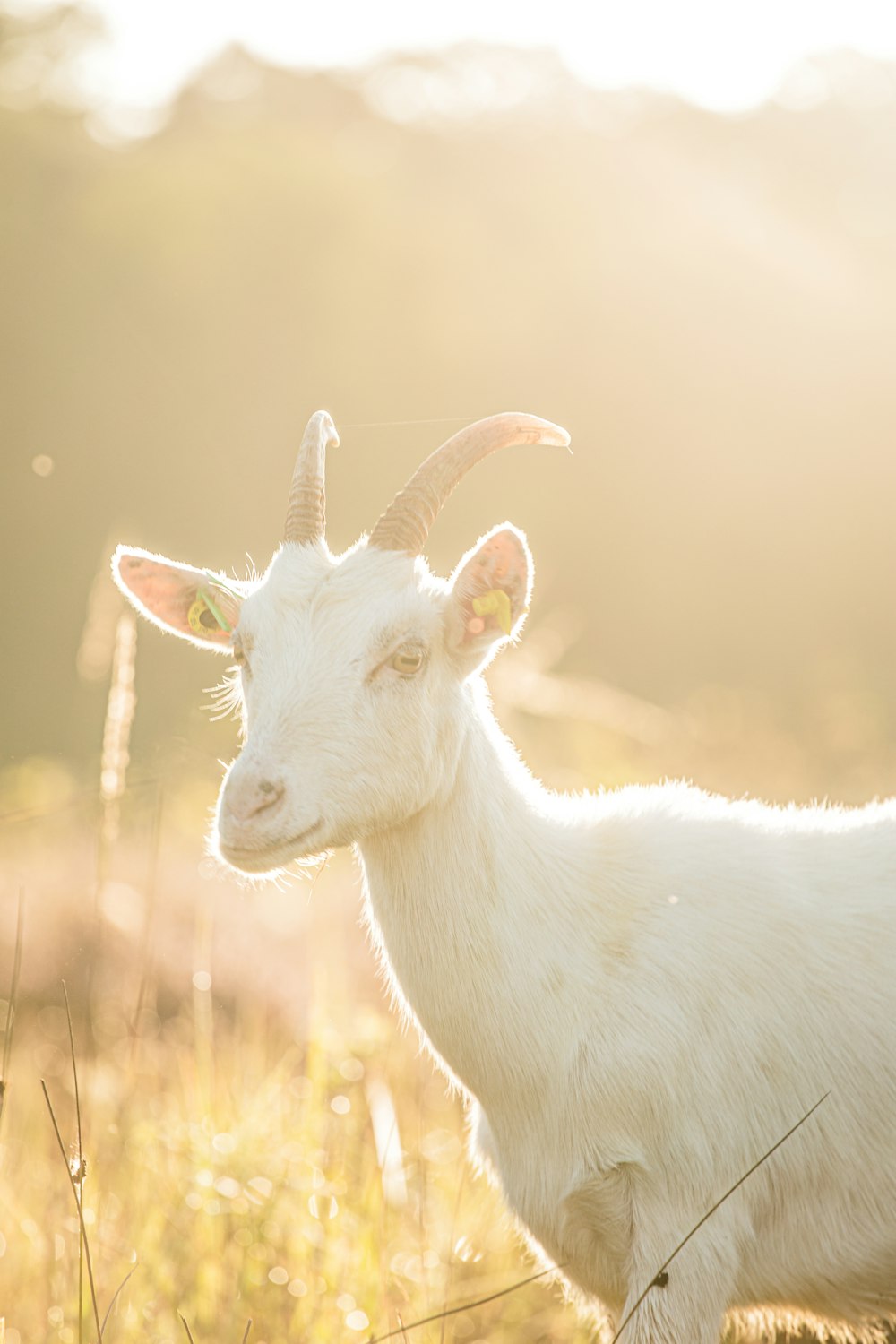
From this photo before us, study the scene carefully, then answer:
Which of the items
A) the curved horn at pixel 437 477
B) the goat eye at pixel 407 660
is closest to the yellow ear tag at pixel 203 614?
the curved horn at pixel 437 477

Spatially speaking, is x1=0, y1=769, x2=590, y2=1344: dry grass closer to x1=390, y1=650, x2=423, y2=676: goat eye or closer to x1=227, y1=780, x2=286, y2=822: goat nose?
x1=227, y1=780, x2=286, y2=822: goat nose

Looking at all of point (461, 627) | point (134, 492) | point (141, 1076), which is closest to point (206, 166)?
point (134, 492)

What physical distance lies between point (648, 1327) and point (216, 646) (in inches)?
82.7

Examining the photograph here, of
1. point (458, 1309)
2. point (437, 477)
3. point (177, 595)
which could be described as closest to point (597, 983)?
point (458, 1309)

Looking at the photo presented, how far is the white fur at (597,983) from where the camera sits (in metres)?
3.08

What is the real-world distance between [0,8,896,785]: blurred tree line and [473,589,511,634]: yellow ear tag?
14.5m

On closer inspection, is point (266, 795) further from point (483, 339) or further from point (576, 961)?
point (483, 339)

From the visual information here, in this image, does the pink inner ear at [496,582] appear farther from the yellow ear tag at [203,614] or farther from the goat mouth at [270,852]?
the yellow ear tag at [203,614]

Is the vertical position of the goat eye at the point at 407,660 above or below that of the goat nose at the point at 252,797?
above

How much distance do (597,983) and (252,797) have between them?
39.0 inches

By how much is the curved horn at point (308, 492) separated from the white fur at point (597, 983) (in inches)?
2.5

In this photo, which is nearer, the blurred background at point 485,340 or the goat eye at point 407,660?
the goat eye at point 407,660

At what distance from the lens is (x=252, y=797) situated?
2947 mm

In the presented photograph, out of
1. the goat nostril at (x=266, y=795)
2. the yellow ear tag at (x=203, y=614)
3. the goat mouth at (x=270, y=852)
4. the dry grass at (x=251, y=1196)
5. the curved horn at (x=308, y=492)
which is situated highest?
the curved horn at (x=308, y=492)
